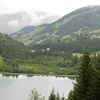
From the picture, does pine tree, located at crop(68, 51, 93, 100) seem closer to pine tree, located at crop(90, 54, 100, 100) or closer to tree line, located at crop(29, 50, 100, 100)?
tree line, located at crop(29, 50, 100, 100)

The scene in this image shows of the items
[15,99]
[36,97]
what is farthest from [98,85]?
[15,99]

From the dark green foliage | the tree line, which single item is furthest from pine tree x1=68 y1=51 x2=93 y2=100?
the dark green foliage

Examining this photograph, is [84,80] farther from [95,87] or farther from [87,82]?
[95,87]

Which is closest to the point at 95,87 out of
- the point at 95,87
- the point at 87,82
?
the point at 95,87

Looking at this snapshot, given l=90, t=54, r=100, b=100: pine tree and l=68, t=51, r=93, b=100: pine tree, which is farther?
l=68, t=51, r=93, b=100: pine tree

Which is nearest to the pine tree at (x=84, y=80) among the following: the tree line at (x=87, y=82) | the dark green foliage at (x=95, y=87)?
the tree line at (x=87, y=82)

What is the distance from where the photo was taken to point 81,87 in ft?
67.1

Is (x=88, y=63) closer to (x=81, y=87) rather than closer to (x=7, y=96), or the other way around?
(x=81, y=87)

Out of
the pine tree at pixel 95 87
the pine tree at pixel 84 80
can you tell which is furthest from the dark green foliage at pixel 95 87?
the pine tree at pixel 84 80

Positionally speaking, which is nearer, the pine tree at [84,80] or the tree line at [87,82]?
the tree line at [87,82]

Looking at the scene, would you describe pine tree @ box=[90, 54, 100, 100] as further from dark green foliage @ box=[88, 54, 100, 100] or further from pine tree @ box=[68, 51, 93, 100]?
pine tree @ box=[68, 51, 93, 100]

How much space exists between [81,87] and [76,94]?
0.67 meters

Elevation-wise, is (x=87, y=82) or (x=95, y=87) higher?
(x=87, y=82)

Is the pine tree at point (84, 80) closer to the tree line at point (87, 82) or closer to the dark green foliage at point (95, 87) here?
the tree line at point (87, 82)
